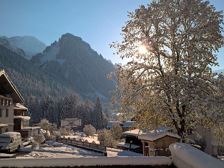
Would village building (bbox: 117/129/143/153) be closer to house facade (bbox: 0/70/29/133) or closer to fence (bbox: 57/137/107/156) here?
fence (bbox: 57/137/107/156)

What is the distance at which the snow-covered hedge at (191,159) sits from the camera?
7465 mm

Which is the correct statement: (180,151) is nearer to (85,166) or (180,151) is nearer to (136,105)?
(85,166)

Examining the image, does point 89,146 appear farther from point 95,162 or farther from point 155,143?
point 95,162

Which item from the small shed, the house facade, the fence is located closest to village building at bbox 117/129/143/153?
the fence

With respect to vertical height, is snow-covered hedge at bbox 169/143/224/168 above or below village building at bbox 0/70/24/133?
below

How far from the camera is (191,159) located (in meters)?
8.27

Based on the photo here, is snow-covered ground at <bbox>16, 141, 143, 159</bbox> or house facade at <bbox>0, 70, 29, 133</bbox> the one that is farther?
house facade at <bbox>0, 70, 29, 133</bbox>

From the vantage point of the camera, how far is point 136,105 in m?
20.4

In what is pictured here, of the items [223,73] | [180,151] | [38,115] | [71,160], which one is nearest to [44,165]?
[71,160]

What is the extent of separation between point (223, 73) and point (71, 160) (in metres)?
12.6

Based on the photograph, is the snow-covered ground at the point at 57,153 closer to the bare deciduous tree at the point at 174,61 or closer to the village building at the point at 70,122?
the bare deciduous tree at the point at 174,61

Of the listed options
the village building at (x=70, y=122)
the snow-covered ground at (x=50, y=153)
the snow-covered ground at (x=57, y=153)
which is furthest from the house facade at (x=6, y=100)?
the village building at (x=70, y=122)

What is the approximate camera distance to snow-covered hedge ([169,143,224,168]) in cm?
746

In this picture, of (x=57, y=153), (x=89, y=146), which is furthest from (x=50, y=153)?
(x=89, y=146)
